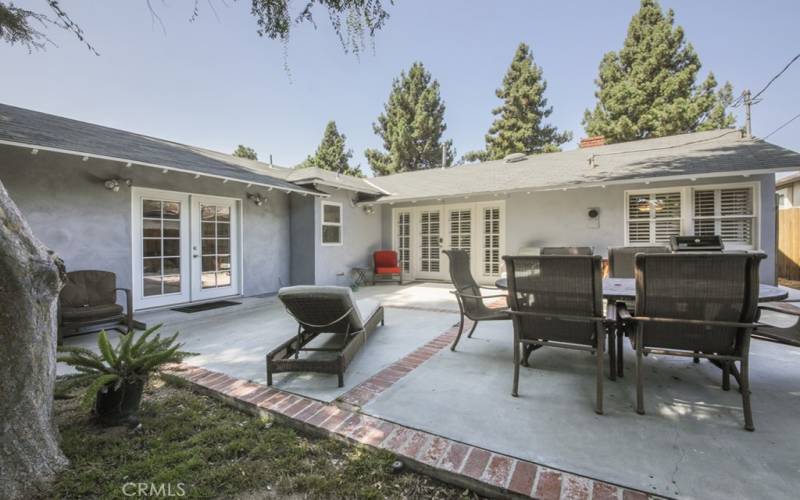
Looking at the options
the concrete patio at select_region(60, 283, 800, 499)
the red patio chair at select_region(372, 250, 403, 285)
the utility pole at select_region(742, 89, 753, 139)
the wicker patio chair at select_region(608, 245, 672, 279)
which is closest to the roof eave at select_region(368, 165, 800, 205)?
the red patio chair at select_region(372, 250, 403, 285)

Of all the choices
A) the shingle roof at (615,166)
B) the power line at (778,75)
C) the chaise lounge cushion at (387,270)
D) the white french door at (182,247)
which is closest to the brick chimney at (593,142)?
the shingle roof at (615,166)

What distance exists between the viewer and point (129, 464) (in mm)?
1963

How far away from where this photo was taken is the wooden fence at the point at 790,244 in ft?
29.9

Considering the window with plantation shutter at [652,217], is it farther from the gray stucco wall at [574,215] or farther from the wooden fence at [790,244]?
the wooden fence at [790,244]

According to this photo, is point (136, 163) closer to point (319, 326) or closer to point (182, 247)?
point (182, 247)

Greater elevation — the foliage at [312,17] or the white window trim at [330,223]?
the foliage at [312,17]

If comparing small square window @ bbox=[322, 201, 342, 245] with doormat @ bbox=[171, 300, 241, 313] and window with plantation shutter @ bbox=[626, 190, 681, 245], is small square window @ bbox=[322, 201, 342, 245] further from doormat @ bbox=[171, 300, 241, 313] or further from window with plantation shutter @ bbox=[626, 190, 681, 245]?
window with plantation shutter @ bbox=[626, 190, 681, 245]

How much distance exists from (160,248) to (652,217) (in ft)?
31.0

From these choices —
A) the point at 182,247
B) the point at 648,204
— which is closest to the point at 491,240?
the point at 648,204

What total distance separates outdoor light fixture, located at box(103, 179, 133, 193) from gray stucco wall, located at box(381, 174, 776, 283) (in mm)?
7508

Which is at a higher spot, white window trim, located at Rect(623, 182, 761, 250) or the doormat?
white window trim, located at Rect(623, 182, 761, 250)

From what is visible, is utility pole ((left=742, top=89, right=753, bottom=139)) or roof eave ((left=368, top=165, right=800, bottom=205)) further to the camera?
utility pole ((left=742, top=89, right=753, bottom=139))

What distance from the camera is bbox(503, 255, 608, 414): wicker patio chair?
2514 millimetres

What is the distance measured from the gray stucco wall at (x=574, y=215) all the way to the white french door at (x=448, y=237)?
0.39 metres
